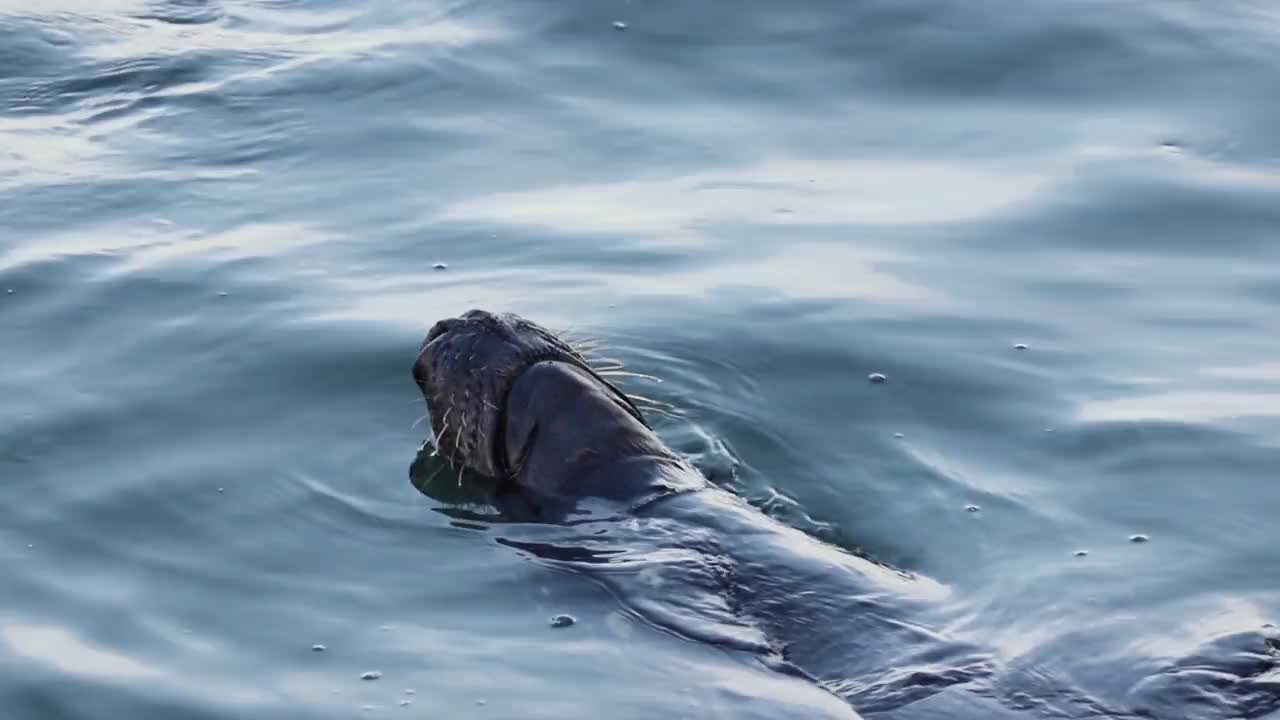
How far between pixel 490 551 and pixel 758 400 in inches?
73.4

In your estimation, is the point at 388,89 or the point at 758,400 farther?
the point at 388,89

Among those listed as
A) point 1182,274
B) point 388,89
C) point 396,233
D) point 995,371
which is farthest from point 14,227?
point 1182,274

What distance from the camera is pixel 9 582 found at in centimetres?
707

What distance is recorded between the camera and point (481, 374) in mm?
7270

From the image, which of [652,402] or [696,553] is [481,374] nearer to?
[652,402]

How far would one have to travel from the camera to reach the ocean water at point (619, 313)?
21.9 feet

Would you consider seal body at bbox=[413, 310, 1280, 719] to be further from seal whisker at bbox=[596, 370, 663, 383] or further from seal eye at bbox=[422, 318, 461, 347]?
seal whisker at bbox=[596, 370, 663, 383]

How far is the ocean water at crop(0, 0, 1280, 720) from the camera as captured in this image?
6.68m

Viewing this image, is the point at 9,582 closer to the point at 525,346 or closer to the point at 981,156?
the point at 525,346

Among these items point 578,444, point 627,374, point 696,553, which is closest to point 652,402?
point 627,374

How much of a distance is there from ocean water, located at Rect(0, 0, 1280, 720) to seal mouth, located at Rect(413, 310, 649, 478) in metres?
0.25

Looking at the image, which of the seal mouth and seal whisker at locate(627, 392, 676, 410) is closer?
Answer: the seal mouth

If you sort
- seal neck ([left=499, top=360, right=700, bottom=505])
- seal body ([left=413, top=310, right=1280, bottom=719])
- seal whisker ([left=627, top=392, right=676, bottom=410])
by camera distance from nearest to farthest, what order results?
seal body ([left=413, top=310, right=1280, bottom=719])
seal neck ([left=499, top=360, right=700, bottom=505])
seal whisker ([left=627, top=392, right=676, bottom=410])

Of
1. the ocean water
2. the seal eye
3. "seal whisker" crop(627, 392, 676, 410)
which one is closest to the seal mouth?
the seal eye
